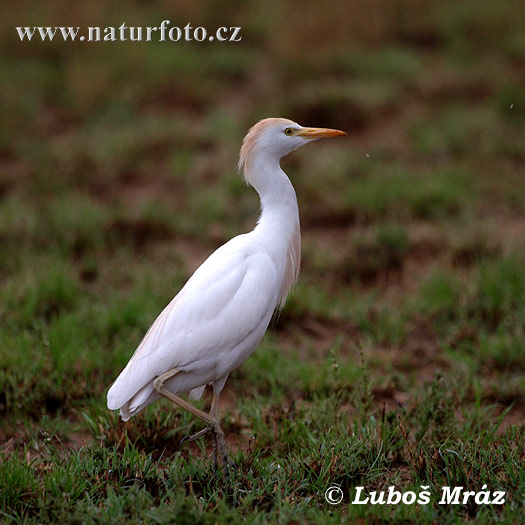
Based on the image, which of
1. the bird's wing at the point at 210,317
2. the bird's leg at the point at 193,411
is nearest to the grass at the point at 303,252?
the bird's leg at the point at 193,411

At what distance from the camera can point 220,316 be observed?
10.4ft

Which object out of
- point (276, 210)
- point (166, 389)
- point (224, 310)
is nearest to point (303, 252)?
point (276, 210)

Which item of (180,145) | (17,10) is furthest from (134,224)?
(17,10)

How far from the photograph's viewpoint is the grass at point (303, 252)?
10.2 ft

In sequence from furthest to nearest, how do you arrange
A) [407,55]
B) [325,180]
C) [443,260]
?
[407,55], [325,180], [443,260]

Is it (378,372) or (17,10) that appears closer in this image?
(378,372)

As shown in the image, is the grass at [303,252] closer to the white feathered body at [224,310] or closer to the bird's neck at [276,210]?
the white feathered body at [224,310]

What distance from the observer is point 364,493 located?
3002 millimetres

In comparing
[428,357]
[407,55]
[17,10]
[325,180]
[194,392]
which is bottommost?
[428,357]

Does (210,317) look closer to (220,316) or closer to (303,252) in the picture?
(220,316)

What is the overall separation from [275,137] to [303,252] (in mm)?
2508

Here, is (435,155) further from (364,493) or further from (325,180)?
(364,493)

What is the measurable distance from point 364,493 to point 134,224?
3.88 meters

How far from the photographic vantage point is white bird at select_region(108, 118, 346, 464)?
3.13 m
